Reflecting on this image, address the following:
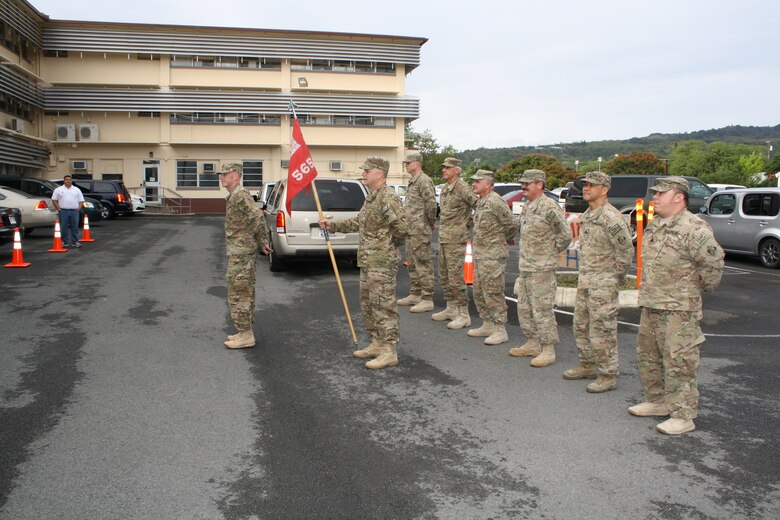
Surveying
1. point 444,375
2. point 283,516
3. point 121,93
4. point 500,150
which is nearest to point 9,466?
point 283,516

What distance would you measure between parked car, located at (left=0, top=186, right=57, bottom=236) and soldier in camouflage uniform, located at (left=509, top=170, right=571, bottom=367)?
15.4 m

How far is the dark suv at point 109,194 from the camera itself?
27.6m

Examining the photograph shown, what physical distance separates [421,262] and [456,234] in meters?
1.03

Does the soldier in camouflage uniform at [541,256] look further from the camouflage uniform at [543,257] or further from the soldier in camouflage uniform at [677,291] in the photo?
the soldier in camouflage uniform at [677,291]

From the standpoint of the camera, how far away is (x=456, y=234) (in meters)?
8.50

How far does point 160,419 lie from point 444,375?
262 centimetres

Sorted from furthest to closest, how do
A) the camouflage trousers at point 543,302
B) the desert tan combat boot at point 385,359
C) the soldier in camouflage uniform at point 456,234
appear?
the soldier in camouflage uniform at point 456,234 < the camouflage trousers at point 543,302 < the desert tan combat boot at point 385,359

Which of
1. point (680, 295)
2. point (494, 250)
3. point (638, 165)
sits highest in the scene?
point (638, 165)

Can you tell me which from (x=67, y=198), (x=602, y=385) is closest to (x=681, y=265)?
(x=602, y=385)

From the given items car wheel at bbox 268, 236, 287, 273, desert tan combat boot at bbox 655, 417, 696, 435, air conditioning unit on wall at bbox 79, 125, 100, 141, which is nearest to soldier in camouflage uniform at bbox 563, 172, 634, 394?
desert tan combat boot at bbox 655, 417, 696, 435

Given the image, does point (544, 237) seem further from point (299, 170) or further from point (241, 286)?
point (241, 286)

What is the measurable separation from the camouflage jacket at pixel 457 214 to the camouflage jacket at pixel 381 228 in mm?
1924

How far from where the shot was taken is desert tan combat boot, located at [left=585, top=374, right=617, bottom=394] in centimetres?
583

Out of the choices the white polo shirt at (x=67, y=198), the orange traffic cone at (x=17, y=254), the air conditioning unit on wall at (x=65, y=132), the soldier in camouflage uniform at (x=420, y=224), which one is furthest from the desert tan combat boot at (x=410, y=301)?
the air conditioning unit on wall at (x=65, y=132)
